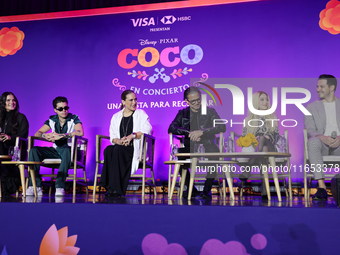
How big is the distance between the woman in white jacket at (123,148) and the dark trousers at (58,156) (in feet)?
1.23

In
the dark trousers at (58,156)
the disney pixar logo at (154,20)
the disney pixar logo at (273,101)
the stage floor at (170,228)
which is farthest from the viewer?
the disney pixar logo at (154,20)

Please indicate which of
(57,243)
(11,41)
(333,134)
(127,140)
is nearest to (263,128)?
(333,134)

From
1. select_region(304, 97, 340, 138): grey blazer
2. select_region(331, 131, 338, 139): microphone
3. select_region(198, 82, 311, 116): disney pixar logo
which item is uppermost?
select_region(198, 82, 311, 116): disney pixar logo

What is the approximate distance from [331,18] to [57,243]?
3995mm

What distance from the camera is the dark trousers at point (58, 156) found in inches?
144

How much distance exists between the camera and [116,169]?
368 cm

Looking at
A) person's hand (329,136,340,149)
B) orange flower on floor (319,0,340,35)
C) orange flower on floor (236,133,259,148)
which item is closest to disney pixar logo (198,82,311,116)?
orange flower on floor (236,133,259,148)

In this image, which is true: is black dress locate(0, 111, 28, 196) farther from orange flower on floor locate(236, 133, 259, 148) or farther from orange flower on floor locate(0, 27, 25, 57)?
orange flower on floor locate(236, 133, 259, 148)

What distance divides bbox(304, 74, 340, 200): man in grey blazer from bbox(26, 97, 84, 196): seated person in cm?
238

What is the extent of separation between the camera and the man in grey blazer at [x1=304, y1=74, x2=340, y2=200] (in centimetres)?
321

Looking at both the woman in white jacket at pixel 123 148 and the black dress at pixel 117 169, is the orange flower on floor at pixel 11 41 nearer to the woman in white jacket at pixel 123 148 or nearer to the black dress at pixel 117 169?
the woman in white jacket at pixel 123 148

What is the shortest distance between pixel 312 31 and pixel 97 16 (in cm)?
287

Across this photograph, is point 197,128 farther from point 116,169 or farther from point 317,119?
point 317,119

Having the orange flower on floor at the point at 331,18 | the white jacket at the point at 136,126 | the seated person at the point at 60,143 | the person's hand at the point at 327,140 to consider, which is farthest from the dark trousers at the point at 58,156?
the orange flower on floor at the point at 331,18
